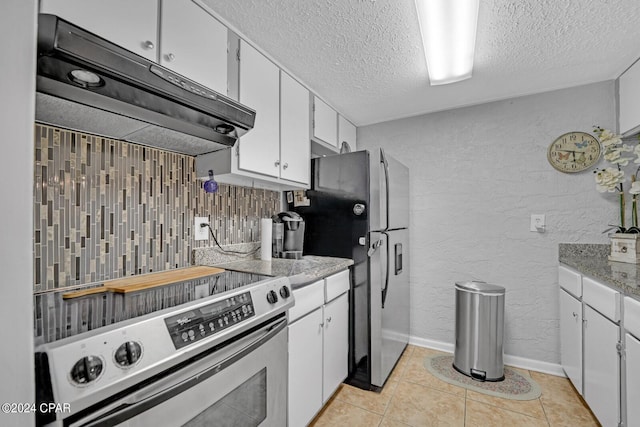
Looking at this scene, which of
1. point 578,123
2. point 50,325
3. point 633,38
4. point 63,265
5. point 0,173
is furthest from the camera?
point 578,123

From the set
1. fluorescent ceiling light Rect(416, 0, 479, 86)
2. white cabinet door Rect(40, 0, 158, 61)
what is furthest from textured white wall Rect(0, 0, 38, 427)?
fluorescent ceiling light Rect(416, 0, 479, 86)

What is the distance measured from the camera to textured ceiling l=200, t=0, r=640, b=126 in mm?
1392

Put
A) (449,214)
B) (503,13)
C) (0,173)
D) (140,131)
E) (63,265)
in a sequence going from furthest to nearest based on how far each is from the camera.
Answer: (449,214)
(503,13)
(140,131)
(63,265)
(0,173)

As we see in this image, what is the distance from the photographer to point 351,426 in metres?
1.67

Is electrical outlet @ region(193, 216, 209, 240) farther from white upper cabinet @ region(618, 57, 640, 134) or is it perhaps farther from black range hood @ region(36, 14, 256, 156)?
white upper cabinet @ region(618, 57, 640, 134)

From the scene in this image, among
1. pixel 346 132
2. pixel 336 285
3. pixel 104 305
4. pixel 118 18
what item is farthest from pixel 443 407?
pixel 118 18

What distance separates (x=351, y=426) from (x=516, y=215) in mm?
2012

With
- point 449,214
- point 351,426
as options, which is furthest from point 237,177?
point 449,214

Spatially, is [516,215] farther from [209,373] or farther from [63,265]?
[63,265]

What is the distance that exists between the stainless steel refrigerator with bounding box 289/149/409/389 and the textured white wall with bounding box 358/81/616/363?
26.3 inches

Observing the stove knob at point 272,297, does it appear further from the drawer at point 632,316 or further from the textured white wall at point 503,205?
the textured white wall at point 503,205

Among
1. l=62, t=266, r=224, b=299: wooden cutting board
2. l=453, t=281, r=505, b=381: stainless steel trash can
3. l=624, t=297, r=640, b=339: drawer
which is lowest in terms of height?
l=453, t=281, r=505, b=381: stainless steel trash can

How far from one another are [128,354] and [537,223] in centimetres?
273

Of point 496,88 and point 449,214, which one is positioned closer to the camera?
point 496,88
